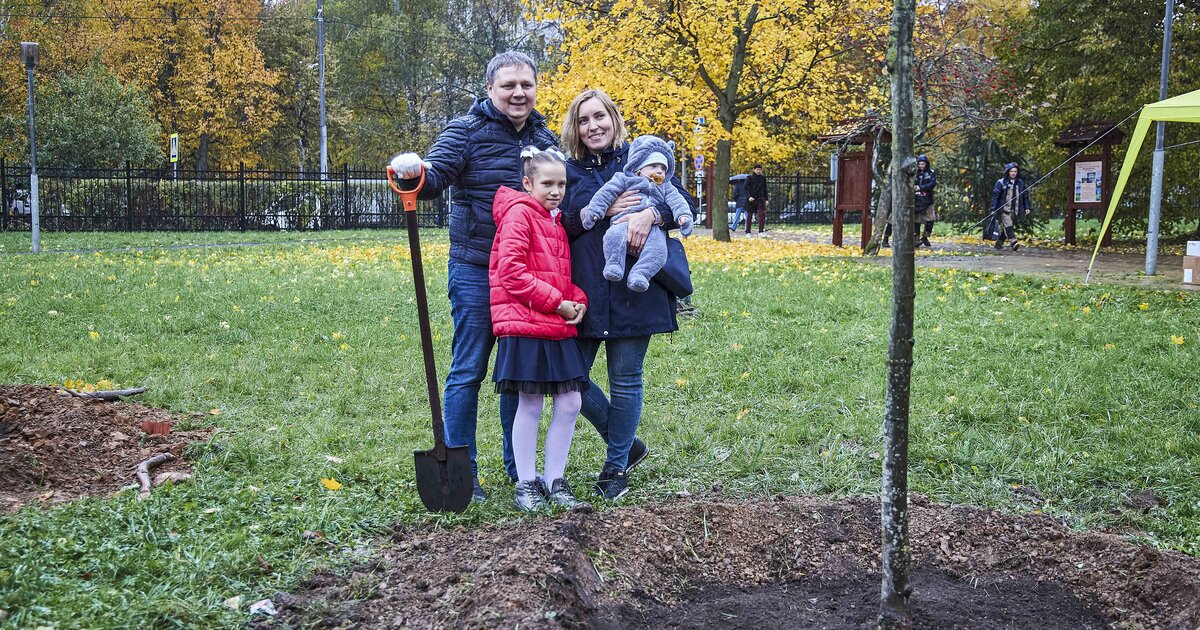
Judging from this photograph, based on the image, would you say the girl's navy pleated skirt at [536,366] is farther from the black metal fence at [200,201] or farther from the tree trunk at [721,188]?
the black metal fence at [200,201]

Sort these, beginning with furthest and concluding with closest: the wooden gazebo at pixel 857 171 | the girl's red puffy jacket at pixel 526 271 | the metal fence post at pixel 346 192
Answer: the metal fence post at pixel 346 192 < the wooden gazebo at pixel 857 171 < the girl's red puffy jacket at pixel 526 271

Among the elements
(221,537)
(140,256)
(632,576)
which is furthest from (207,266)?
(632,576)

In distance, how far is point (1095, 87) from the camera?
60.7 feet

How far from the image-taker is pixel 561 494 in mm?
3980

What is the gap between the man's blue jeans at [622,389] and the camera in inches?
→ 162

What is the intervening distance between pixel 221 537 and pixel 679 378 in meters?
3.45

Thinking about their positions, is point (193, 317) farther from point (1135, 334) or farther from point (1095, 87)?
point (1095, 87)

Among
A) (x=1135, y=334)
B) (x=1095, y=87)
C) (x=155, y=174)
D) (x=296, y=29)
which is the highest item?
(x=296, y=29)

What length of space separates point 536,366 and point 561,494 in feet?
1.82

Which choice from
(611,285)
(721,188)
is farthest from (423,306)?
(721,188)

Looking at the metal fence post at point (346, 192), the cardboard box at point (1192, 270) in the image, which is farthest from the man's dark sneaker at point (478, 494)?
the metal fence post at point (346, 192)

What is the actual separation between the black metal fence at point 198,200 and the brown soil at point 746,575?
72.7ft

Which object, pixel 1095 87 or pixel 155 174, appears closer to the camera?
pixel 1095 87

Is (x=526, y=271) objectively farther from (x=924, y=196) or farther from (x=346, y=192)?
(x=346, y=192)
